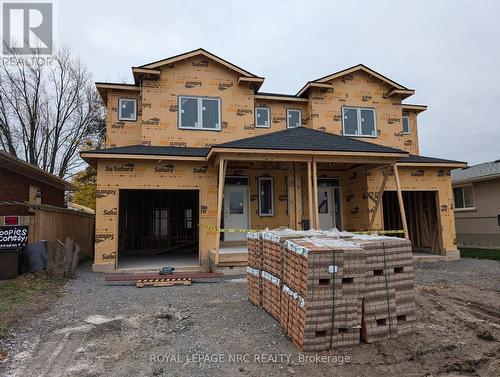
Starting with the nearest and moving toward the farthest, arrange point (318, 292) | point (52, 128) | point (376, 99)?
point (318, 292)
point (376, 99)
point (52, 128)

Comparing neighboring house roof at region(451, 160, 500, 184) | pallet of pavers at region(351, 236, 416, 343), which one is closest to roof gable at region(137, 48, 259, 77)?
pallet of pavers at region(351, 236, 416, 343)

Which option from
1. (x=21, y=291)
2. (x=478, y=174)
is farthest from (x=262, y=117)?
(x=478, y=174)

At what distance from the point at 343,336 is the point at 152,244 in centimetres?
1244

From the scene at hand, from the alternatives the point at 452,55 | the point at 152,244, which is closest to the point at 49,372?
the point at 152,244

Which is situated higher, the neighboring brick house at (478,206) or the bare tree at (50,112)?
the bare tree at (50,112)

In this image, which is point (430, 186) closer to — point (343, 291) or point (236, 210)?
point (236, 210)

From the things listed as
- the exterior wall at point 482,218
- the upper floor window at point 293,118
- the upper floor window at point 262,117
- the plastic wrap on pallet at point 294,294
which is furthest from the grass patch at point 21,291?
the exterior wall at point 482,218

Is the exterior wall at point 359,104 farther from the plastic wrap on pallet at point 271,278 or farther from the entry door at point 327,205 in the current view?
the plastic wrap on pallet at point 271,278

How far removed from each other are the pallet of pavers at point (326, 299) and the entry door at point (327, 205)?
9320mm

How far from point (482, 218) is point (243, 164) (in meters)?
11.9

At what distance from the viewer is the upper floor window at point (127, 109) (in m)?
13.0

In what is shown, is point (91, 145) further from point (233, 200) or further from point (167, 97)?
point (233, 200)

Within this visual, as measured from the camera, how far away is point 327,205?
45.2ft

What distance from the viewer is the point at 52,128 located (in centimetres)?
2511
